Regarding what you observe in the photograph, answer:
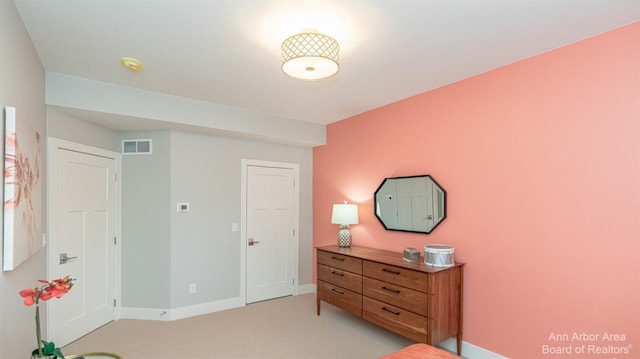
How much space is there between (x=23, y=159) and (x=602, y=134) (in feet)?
12.4

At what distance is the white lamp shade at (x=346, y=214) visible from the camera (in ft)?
13.1

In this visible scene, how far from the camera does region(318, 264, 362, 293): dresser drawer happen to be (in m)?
3.47

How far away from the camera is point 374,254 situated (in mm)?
3549

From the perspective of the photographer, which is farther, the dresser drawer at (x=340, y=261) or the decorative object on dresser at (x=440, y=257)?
the dresser drawer at (x=340, y=261)

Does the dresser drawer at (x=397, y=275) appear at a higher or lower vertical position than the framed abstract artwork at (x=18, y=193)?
lower

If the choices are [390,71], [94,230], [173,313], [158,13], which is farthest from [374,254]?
[94,230]

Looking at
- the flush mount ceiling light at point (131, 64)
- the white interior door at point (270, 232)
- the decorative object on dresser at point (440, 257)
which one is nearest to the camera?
the flush mount ceiling light at point (131, 64)

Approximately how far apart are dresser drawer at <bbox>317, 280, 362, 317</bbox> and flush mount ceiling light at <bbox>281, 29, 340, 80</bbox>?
7.83 feet

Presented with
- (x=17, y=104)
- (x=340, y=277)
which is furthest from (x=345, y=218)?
(x=17, y=104)

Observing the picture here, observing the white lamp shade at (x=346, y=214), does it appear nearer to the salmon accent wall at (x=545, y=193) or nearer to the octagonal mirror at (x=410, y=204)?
the octagonal mirror at (x=410, y=204)

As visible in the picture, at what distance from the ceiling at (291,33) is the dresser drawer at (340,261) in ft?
6.12

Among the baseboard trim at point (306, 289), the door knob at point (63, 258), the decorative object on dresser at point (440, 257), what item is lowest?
the baseboard trim at point (306, 289)

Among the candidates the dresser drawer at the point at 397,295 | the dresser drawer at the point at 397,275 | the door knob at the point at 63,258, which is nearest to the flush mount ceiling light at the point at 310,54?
the dresser drawer at the point at 397,275

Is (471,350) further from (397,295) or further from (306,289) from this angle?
(306,289)
